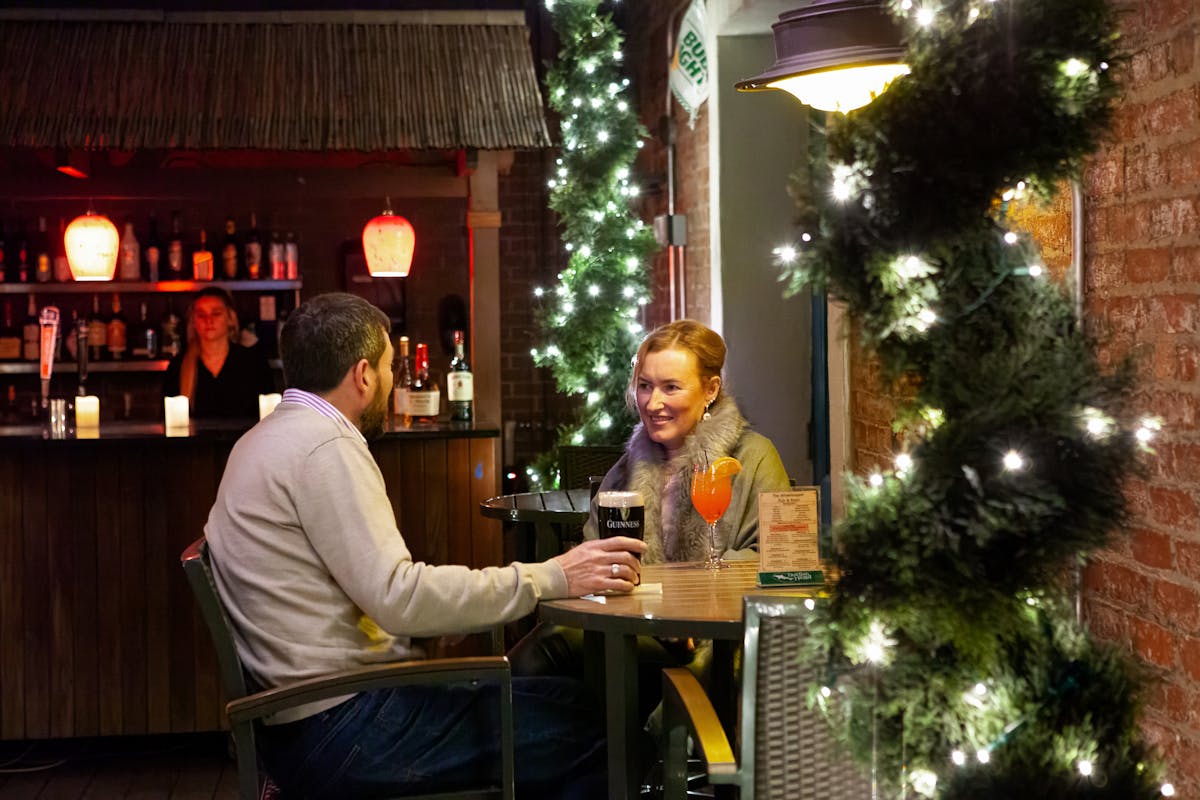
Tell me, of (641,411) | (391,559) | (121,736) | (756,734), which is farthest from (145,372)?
(756,734)

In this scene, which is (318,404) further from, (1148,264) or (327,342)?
(1148,264)

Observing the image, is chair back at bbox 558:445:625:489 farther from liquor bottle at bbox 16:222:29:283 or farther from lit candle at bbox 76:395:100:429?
liquor bottle at bbox 16:222:29:283

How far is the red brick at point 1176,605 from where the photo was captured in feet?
7.09

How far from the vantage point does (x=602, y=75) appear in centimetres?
672

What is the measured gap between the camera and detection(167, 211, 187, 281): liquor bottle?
7.93m

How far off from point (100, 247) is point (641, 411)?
163 inches

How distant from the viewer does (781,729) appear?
6.58 ft

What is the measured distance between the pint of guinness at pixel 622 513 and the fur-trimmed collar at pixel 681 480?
1.58 feet

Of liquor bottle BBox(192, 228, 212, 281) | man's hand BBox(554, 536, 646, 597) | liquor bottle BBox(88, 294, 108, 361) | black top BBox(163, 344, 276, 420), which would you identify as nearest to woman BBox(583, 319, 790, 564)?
man's hand BBox(554, 536, 646, 597)

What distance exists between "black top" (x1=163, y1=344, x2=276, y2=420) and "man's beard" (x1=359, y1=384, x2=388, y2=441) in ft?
11.8

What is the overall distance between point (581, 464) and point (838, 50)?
231cm

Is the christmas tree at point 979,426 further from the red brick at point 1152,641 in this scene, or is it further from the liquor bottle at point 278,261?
the liquor bottle at point 278,261

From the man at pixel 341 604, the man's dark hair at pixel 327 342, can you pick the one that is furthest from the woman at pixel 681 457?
the man's dark hair at pixel 327 342

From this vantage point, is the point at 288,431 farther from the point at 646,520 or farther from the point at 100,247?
the point at 100,247
